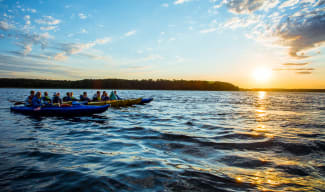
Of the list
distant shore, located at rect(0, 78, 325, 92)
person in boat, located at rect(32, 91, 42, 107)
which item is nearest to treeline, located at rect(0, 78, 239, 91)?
distant shore, located at rect(0, 78, 325, 92)

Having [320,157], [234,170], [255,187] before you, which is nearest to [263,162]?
[234,170]

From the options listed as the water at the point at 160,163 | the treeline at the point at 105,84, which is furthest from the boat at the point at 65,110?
the treeline at the point at 105,84

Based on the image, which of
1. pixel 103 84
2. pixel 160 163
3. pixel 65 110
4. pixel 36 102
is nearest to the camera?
pixel 160 163

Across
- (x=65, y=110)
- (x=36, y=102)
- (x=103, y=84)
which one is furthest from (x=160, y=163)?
(x=103, y=84)

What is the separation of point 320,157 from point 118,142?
7.44 metres

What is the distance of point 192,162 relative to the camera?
565 centimetres

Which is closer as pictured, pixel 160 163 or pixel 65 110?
pixel 160 163

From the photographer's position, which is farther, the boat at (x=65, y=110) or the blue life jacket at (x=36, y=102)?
the blue life jacket at (x=36, y=102)

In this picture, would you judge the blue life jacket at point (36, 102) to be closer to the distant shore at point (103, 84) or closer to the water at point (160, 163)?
the water at point (160, 163)

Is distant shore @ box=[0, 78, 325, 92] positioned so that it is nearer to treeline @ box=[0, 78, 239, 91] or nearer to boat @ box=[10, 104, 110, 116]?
treeline @ box=[0, 78, 239, 91]

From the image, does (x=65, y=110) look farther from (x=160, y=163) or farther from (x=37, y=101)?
(x=160, y=163)

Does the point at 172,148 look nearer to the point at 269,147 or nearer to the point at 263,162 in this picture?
the point at 263,162

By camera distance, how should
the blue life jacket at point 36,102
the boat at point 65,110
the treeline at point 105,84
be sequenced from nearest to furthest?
the boat at point 65,110
the blue life jacket at point 36,102
the treeline at point 105,84

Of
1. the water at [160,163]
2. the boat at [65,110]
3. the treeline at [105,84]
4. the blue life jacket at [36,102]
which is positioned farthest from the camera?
the treeline at [105,84]
